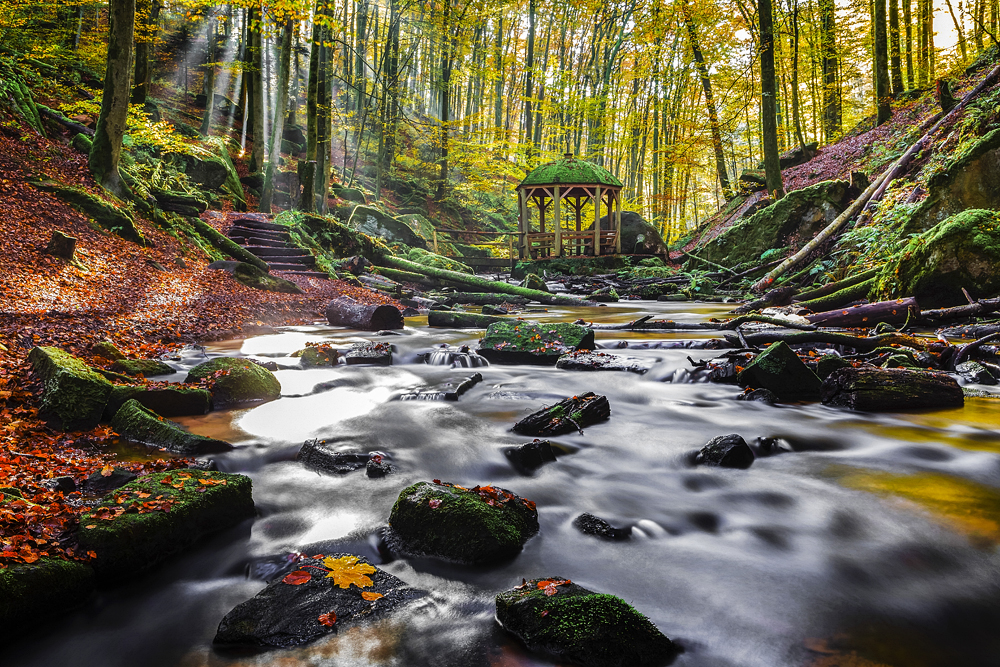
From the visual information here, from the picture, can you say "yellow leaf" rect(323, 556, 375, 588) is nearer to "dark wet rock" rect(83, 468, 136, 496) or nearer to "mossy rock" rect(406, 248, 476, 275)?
"dark wet rock" rect(83, 468, 136, 496)

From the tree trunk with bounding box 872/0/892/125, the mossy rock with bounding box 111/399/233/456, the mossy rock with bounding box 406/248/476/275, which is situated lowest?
the mossy rock with bounding box 111/399/233/456

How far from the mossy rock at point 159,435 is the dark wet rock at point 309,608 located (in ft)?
6.57

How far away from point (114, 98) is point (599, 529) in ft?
43.4

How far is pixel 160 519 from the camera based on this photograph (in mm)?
2893

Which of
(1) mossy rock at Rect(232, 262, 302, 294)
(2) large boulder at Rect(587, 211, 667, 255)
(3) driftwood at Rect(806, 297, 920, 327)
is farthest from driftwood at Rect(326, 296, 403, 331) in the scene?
(2) large boulder at Rect(587, 211, 667, 255)

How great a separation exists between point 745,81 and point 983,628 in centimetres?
2749

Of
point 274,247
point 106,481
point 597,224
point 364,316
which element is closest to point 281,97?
point 274,247

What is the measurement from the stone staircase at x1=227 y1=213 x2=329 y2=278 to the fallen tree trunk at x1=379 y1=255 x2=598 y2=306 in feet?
10.0

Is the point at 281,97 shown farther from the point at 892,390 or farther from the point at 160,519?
the point at 892,390

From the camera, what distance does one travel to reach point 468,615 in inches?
101

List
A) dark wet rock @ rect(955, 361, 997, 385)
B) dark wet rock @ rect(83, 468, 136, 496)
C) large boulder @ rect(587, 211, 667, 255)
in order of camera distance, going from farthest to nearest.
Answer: large boulder @ rect(587, 211, 667, 255)
dark wet rock @ rect(955, 361, 997, 385)
dark wet rock @ rect(83, 468, 136, 496)

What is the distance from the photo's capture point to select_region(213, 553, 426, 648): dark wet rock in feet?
7.68

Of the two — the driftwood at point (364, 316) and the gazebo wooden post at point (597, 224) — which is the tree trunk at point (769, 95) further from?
the driftwood at point (364, 316)

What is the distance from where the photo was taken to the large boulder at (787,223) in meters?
15.4
